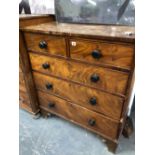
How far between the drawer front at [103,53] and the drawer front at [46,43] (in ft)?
0.28

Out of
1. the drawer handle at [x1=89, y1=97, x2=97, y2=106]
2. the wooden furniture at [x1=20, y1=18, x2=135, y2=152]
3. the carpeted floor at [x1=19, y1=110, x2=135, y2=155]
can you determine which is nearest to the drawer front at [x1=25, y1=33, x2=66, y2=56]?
the wooden furniture at [x1=20, y1=18, x2=135, y2=152]

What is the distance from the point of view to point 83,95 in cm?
107

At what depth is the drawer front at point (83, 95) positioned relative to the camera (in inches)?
38.0

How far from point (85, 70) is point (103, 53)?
19cm

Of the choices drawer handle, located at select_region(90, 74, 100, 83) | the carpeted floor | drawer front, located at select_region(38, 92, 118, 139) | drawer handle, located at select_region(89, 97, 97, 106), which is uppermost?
drawer handle, located at select_region(90, 74, 100, 83)

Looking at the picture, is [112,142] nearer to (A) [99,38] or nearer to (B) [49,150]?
(B) [49,150]

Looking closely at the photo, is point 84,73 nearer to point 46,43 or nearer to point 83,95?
point 83,95

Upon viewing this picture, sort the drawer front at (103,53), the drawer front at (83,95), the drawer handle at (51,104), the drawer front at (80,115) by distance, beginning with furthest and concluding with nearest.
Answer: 1. the drawer handle at (51,104)
2. the drawer front at (80,115)
3. the drawer front at (83,95)
4. the drawer front at (103,53)

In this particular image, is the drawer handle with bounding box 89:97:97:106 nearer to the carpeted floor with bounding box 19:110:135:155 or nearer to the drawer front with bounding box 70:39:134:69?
the drawer front with bounding box 70:39:134:69

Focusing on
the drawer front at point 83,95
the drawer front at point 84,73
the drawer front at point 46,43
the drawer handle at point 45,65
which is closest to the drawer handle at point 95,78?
the drawer front at point 84,73

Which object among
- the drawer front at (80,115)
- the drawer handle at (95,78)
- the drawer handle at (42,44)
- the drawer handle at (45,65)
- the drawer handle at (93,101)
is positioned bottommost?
the drawer front at (80,115)

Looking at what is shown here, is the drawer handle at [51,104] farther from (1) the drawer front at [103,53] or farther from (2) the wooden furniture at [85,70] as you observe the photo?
(1) the drawer front at [103,53]

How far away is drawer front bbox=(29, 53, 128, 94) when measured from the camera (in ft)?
2.83

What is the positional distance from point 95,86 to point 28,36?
2.08 ft
